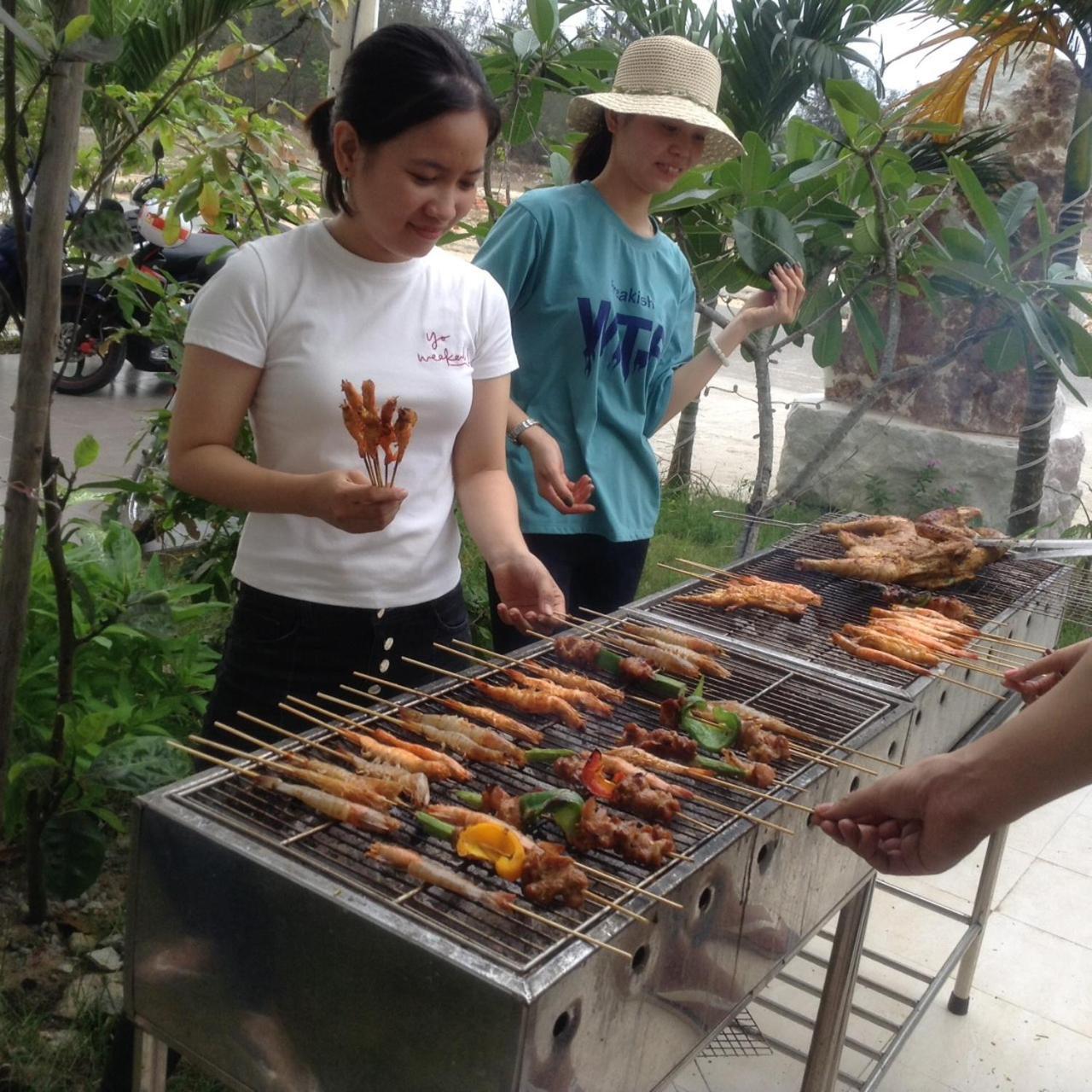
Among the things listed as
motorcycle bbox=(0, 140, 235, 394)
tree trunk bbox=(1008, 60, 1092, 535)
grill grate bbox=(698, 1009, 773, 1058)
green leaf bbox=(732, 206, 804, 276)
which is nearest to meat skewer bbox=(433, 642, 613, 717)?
A: grill grate bbox=(698, 1009, 773, 1058)

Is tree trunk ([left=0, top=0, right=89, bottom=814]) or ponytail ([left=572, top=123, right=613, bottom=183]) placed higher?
ponytail ([left=572, top=123, right=613, bottom=183])

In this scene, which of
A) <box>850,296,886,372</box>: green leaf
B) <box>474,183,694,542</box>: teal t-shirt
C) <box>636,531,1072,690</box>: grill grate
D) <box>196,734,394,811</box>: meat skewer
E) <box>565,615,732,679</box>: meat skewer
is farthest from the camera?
<box>850,296,886,372</box>: green leaf

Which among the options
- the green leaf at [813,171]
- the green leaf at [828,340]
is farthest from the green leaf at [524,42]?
the green leaf at [828,340]

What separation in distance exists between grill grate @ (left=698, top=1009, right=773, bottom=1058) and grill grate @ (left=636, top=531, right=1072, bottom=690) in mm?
1185

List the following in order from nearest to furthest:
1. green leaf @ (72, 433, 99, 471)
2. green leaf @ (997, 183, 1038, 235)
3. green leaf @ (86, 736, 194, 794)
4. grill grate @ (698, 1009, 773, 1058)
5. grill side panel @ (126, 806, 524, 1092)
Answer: grill side panel @ (126, 806, 524, 1092) < green leaf @ (86, 736, 194, 794) < green leaf @ (72, 433, 99, 471) < grill grate @ (698, 1009, 773, 1058) < green leaf @ (997, 183, 1038, 235)

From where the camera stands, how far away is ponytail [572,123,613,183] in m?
3.54

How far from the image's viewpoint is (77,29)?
214 centimetres

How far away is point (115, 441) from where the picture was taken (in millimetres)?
8547

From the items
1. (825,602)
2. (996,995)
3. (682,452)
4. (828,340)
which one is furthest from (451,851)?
(682,452)

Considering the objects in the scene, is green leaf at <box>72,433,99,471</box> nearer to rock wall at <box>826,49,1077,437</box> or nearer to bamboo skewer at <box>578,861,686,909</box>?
bamboo skewer at <box>578,861,686,909</box>

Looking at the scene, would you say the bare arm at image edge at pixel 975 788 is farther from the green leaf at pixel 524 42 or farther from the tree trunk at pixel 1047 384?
the tree trunk at pixel 1047 384

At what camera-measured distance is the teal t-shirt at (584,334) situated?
3242 millimetres

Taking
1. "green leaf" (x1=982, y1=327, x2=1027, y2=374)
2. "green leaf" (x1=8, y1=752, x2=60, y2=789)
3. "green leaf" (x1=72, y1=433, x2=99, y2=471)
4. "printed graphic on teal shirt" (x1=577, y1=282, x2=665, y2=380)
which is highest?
"green leaf" (x1=982, y1=327, x2=1027, y2=374)

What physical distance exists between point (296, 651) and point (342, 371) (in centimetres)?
59
